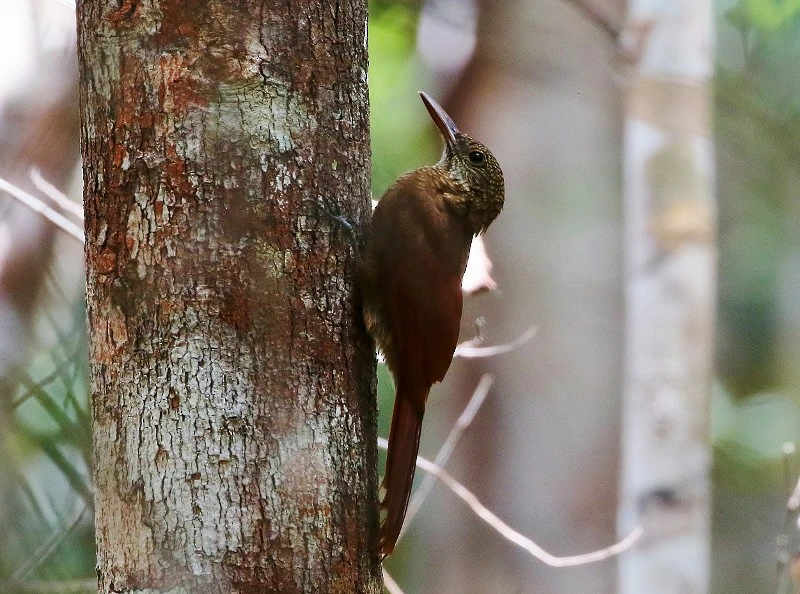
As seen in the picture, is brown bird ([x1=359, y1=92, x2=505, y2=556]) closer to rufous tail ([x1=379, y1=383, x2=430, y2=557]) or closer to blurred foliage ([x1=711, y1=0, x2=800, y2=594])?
rufous tail ([x1=379, y1=383, x2=430, y2=557])

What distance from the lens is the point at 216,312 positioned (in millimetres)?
1435

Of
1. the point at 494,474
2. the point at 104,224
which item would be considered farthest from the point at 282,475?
the point at 494,474

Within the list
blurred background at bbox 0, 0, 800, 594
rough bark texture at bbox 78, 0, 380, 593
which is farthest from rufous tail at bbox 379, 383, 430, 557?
blurred background at bbox 0, 0, 800, 594

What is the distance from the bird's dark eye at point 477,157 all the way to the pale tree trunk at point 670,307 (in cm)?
152

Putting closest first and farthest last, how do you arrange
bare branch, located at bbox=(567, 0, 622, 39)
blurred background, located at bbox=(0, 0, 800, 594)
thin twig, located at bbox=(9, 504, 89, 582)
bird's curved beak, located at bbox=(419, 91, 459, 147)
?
thin twig, located at bbox=(9, 504, 89, 582), bird's curved beak, located at bbox=(419, 91, 459, 147), bare branch, located at bbox=(567, 0, 622, 39), blurred background, located at bbox=(0, 0, 800, 594)

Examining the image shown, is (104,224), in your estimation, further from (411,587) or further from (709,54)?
(411,587)

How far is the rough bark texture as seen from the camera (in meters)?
1.39

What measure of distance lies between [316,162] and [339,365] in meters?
0.36

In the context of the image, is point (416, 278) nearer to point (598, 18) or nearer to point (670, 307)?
point (670, 307)

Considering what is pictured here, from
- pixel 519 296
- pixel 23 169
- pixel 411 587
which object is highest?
pixel 23 169

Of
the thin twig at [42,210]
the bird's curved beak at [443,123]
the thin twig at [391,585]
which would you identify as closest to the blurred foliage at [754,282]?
the thin twig at [391,585]

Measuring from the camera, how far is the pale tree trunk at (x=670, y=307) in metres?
3.60

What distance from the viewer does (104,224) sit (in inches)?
58.6

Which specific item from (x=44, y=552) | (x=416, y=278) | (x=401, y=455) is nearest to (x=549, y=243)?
(x=416, y=278)
